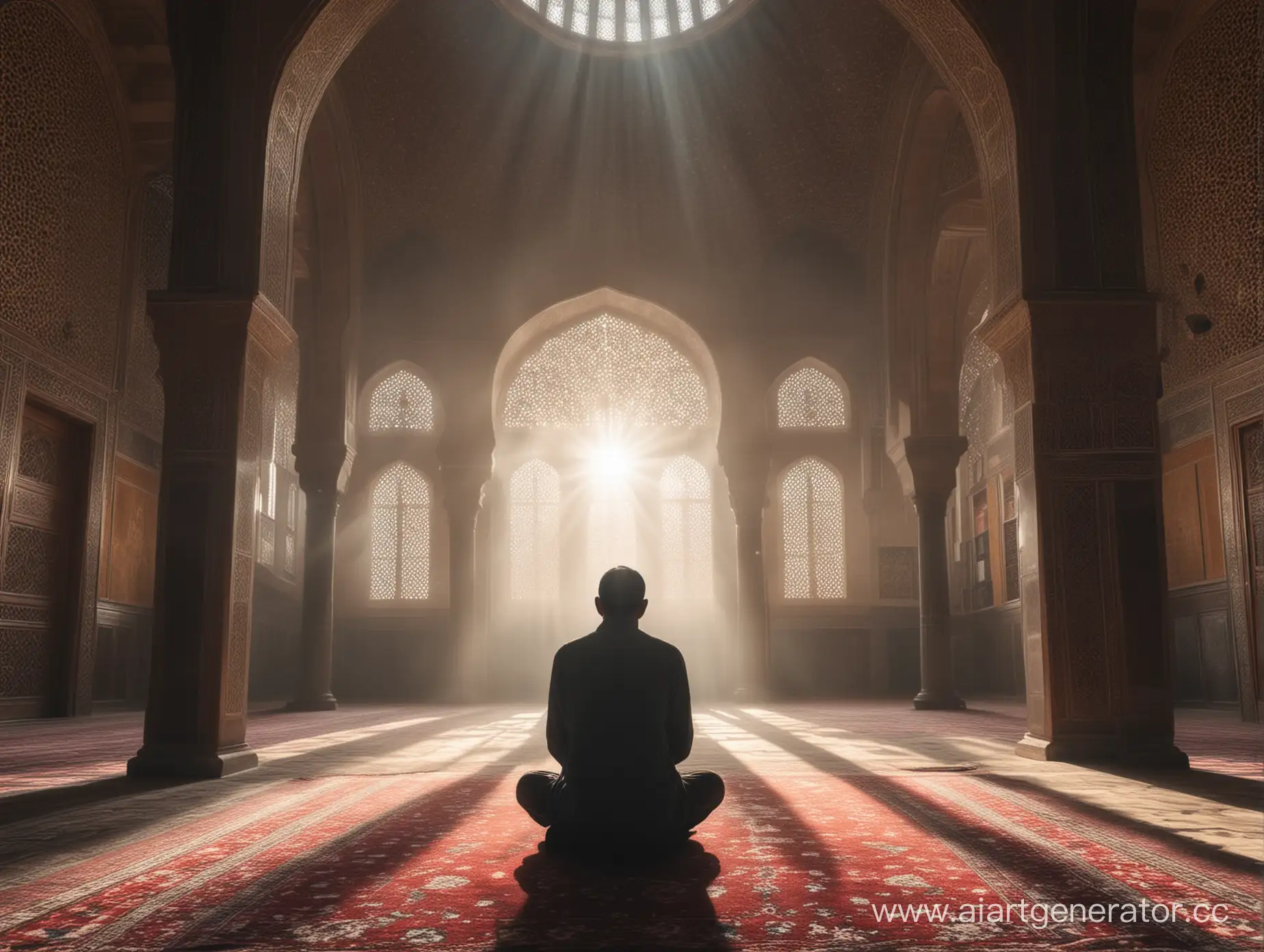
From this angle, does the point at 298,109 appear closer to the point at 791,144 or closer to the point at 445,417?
the point at 445,417

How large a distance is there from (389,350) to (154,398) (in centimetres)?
290

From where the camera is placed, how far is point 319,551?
11.8 metres

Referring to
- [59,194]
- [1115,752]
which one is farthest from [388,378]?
[1115,752]

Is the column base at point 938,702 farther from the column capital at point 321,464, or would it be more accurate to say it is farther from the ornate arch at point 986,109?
the column capital at point 321,464

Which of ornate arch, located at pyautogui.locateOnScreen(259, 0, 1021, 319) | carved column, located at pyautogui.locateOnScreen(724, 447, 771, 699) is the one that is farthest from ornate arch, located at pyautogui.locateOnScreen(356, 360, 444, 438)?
ornate arch, located at pyautogui.locateOnScreen(259, 0, 1021, 319)

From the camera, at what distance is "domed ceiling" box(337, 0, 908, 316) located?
1315 cm

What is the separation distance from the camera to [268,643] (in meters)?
14.5

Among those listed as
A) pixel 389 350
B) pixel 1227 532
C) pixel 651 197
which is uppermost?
pixel 651 197

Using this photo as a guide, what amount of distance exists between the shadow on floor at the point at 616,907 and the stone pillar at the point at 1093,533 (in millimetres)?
3340

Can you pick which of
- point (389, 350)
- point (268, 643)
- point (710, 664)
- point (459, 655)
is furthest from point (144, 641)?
point (710, 664)

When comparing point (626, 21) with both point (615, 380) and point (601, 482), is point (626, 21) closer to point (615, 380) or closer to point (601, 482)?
point (615, 380)

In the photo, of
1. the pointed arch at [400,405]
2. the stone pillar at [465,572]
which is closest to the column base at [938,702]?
the stone pillar at [465,572]

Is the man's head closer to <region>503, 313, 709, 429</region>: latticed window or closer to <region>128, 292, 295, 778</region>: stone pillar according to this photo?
<region>128, 292, 295, 778</region>: stone pillar

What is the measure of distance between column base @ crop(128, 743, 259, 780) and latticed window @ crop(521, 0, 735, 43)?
11.1m
